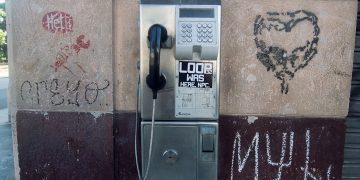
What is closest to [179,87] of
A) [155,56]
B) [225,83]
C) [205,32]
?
[155,56]

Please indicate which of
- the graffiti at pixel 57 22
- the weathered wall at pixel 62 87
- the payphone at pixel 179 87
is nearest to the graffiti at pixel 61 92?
the weathered wall at pixel 62 87

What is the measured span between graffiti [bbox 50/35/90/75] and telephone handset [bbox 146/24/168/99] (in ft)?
2.54

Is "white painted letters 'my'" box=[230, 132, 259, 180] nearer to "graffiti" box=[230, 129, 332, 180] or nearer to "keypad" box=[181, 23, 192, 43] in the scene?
"graffiti" box=[230, 129, 332, 180]

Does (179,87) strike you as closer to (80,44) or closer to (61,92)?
(80,44)

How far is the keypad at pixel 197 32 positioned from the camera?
71.7 inches

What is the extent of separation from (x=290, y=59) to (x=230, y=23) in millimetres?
487

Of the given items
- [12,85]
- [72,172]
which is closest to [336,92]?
[72,172]

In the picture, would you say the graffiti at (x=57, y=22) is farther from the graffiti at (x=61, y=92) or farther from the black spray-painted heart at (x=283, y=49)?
the black spray-painted heart at (x=283, y=49)

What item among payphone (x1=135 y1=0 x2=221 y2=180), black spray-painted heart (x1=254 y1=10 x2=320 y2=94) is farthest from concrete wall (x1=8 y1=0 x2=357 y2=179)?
payphone (x1=135 y1=0 x2=221 y2=180)

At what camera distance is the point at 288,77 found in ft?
8.21

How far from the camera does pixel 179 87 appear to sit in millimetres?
1913

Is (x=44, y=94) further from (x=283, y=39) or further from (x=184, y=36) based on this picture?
(x=283, y=39)

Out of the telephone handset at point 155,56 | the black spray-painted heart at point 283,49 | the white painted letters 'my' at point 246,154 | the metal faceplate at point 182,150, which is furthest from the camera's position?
the white painted letters 'my' at point 246,154

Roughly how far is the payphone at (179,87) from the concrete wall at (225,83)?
584 millimetres
